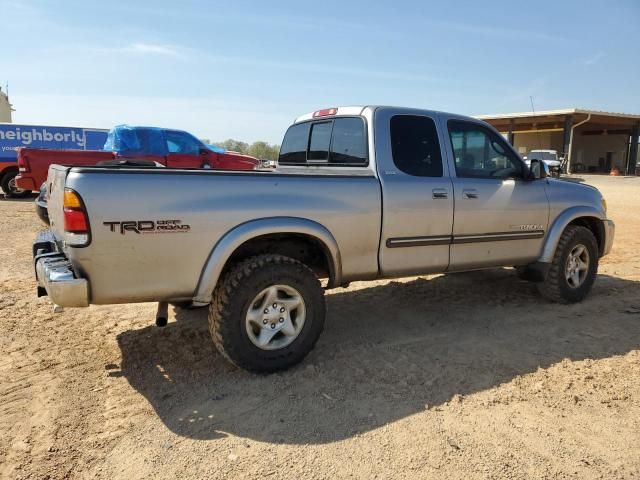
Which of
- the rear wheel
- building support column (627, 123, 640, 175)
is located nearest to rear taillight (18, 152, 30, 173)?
the rear wheel

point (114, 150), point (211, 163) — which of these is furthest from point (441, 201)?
point (114, 150)

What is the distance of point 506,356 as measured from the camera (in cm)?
411

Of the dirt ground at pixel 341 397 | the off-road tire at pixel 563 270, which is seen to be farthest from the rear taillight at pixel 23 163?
the off-road tire at pixel 563 270

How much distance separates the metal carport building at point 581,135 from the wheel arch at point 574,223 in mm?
30337

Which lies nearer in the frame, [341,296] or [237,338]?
[237,338]

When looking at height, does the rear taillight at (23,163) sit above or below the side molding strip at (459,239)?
above

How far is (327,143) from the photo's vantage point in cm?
503

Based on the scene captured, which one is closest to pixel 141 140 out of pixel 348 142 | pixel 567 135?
pixel 348 142

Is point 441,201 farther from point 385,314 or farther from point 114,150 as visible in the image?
point 114,150

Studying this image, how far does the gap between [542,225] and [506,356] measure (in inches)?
69.6

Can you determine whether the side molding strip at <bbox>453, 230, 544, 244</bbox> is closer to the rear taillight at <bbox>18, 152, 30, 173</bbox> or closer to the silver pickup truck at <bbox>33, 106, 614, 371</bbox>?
the silver pickup truck at <bbox>33, 106, 614, 371</bbox>

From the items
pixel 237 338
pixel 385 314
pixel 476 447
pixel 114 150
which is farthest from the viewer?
pixel 114 150

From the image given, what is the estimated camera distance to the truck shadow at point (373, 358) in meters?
3.17

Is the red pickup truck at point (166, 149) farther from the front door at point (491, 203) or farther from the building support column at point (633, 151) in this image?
the building support column at point (633, 151)
